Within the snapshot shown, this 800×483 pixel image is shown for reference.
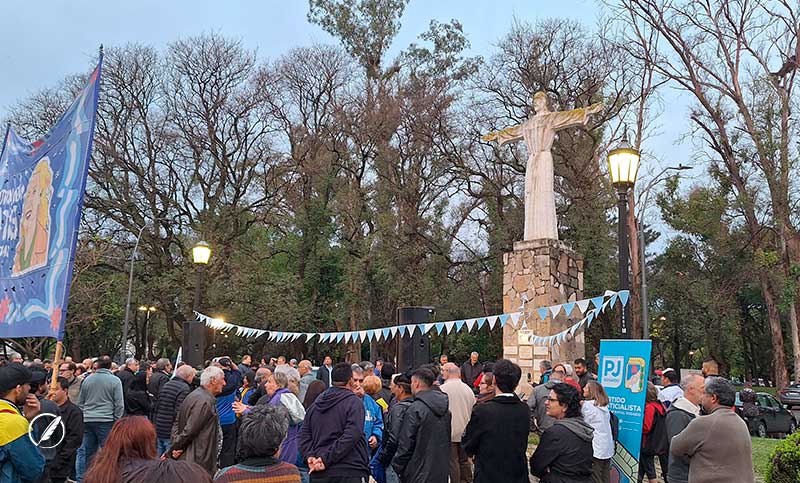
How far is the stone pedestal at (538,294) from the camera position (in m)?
14.1

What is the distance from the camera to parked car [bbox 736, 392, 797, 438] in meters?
17.1

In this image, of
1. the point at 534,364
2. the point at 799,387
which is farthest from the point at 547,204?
the point at 799,387

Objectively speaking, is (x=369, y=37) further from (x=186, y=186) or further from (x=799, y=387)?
(x=799, y=387)

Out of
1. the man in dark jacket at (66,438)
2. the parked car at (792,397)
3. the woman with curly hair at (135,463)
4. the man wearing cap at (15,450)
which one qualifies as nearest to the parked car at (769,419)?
the parked car at (792,397)

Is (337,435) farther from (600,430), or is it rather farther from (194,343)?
(194,343)

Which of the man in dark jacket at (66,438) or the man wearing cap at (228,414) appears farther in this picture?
the man wearing cap at (228,414)

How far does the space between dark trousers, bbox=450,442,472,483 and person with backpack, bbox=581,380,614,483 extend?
6.18 feet

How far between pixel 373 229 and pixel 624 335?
22080 mm

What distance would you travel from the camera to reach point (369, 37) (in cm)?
3127

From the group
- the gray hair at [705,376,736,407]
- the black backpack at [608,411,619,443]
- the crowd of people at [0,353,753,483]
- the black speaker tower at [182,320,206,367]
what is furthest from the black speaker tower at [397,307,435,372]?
the gray hair at [705,376,736,407]

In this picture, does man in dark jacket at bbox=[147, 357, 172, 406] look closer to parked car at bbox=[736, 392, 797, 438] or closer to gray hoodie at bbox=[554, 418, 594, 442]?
gray hoodie at bbox=[554, 418, 594, 442]

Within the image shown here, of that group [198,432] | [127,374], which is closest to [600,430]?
[198,432]

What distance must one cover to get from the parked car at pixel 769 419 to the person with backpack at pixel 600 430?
13.0 metres

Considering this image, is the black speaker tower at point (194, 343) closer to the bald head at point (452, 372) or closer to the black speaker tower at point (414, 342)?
the black speaker tower at point (414, 342)
